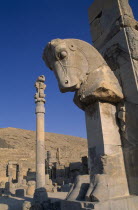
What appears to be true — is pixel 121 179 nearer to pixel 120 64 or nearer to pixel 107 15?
pixel 120 64

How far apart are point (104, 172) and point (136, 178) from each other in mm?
→ 427

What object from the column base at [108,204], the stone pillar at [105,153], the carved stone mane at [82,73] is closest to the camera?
the column base at [108,204]

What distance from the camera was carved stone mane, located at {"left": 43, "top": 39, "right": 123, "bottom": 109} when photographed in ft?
8.96

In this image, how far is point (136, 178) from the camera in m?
2.45

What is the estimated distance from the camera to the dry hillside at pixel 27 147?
98.9 feet

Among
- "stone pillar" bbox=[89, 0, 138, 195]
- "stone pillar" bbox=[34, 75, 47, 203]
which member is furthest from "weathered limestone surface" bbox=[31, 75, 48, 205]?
"stone pillar" bbox=[89, 0, 138, 195]

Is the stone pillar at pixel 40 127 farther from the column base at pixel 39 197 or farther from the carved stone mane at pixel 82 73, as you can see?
the carved stone mane at pixel 82 73

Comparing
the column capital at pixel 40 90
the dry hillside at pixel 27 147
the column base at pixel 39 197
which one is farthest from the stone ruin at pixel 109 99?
the dry hillside at pixel 27 147

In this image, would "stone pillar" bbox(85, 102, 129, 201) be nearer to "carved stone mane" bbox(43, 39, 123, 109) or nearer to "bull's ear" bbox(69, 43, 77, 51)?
"carved stone mane" bbox(43, 39, 123, 109)

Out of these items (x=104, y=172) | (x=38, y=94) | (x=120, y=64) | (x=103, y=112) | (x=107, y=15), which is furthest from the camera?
(x=38, y=94)

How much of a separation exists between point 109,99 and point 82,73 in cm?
55

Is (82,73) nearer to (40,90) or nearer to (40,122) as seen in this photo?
(40,90)

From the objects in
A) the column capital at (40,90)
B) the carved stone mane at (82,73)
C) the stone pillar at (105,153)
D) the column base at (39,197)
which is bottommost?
the column base at (39,197)

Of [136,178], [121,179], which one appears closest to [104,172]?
[121,179]
